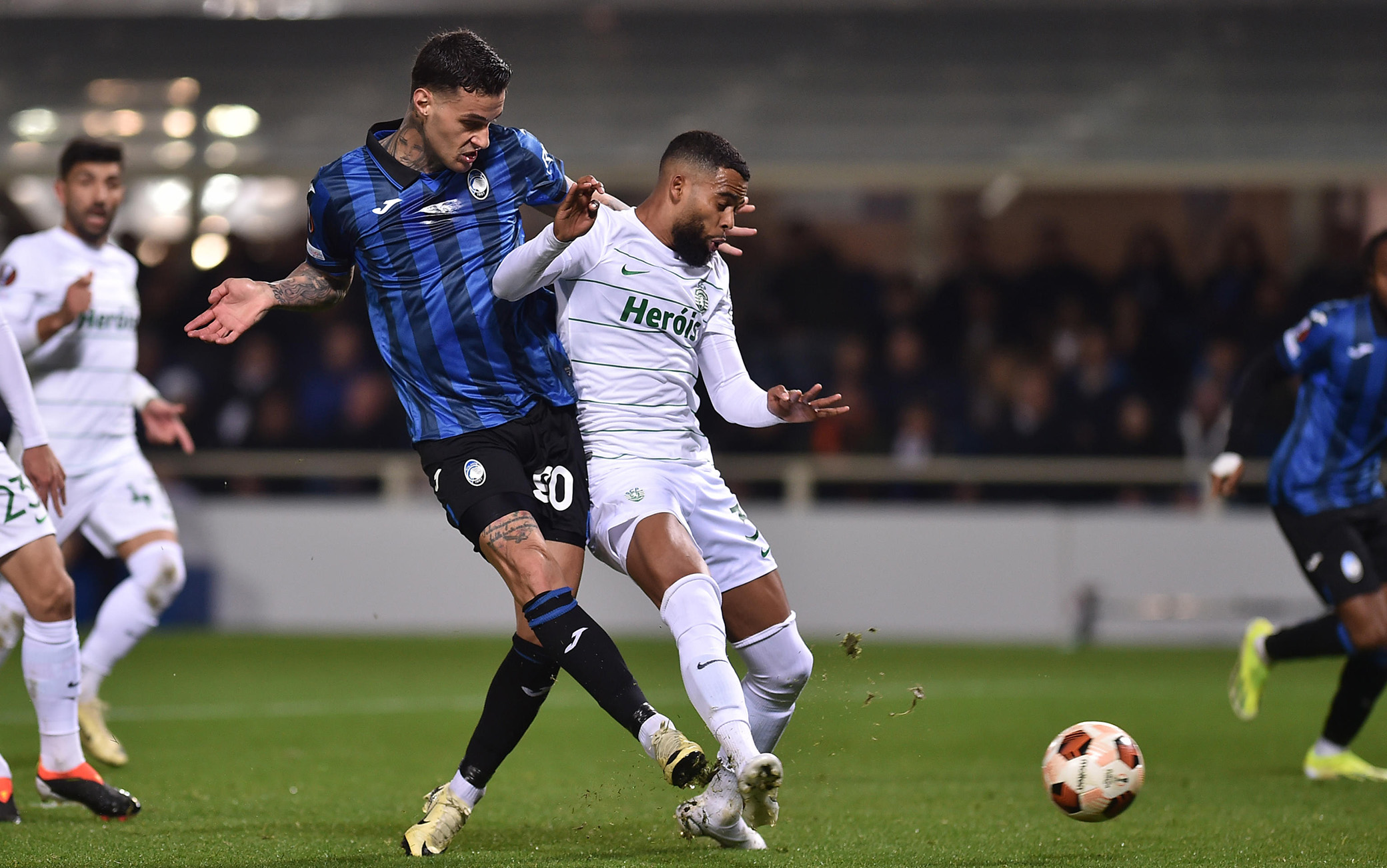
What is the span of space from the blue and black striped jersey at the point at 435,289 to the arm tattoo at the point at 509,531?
34cm

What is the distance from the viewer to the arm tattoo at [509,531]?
15.4ft

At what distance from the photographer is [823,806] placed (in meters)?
5.98

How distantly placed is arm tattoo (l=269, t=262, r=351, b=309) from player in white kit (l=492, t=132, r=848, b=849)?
64cm

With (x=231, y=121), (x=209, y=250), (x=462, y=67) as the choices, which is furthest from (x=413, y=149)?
(x=209, y=250)

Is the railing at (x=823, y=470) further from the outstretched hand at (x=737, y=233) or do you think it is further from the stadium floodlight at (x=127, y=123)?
the outstretched hand at (x=737, y=233)

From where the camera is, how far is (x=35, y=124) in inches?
589

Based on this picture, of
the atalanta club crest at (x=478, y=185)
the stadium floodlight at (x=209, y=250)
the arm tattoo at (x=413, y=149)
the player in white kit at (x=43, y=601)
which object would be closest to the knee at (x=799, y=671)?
the atalanta club crest at (x=478, y=185)

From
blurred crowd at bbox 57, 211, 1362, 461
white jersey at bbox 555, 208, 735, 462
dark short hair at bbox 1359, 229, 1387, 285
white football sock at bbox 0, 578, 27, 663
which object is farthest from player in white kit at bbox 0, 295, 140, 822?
blurred crowd at bbox 57, 211, 1362, 461

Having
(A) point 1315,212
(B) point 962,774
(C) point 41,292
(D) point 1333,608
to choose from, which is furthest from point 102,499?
(A) point 1315,212

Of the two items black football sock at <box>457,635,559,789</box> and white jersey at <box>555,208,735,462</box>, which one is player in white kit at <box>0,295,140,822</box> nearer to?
black football sock at <box>457,635,559,789</box>

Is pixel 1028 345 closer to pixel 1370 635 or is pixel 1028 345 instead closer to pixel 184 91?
pixel 184 91

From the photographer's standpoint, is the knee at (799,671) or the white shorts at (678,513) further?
the knee at (799,671)

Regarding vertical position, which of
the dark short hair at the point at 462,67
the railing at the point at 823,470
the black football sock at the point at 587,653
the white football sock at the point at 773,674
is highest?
the dark short hair at the point at 462,67

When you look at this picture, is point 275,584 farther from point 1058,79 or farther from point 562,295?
Result: point 562,295
